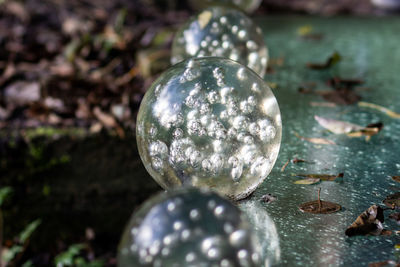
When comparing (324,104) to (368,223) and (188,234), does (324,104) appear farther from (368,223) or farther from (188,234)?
(188,234)

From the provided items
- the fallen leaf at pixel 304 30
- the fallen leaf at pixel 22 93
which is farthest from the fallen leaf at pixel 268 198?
the fallen leaf at pixel 304 30

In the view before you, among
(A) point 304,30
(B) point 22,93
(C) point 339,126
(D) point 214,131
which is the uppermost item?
(D) point 214,131

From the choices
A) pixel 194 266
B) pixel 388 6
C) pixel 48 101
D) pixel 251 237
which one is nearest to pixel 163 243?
pixel 194 266

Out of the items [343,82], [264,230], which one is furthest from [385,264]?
[343,82]

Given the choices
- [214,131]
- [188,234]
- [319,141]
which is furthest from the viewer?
[319,141]

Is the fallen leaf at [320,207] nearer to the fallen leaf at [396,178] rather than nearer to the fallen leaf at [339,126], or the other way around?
the fallen leaf at [396,178]

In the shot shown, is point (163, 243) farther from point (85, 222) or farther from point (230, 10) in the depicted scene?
point (85, 222)

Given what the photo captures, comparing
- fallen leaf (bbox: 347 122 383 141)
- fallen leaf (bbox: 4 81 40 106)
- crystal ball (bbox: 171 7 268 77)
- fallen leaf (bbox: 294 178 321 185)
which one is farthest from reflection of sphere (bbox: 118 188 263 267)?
fallen leaf (bbox: 4 81 40 106)
